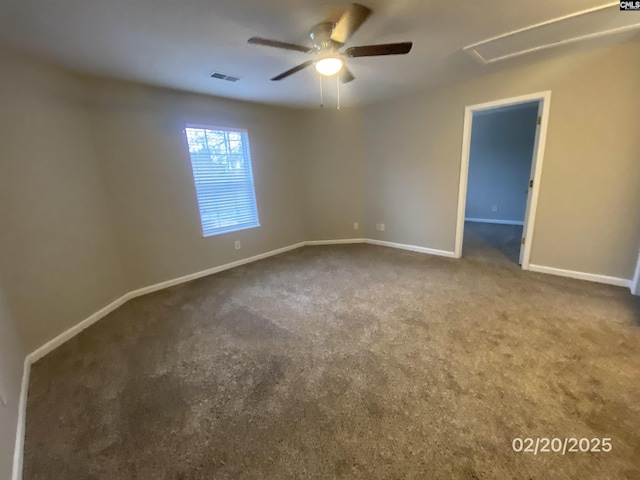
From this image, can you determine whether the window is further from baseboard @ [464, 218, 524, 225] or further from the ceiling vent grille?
baseboard @ [464, 218, 524, 225]

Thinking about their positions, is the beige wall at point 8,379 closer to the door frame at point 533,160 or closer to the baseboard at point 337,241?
the baseboard at point 337,241

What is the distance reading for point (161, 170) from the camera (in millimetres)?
3389

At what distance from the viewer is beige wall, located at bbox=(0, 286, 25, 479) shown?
4.17 ft

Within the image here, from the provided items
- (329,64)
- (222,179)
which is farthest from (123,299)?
(329,64)

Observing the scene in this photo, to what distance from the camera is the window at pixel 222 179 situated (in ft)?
12.3


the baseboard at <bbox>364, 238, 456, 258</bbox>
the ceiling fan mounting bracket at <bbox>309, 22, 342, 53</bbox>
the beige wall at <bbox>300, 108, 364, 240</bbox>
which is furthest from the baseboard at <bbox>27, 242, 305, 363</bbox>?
the ceiling fan mounting bracket at <bbox>309, 22, 342, 53</bbox>

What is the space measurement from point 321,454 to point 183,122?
3.79m

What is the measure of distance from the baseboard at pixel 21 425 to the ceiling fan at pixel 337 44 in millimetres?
2741

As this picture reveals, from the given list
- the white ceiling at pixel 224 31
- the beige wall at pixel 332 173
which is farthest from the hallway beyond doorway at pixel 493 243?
the white ceiling at pixel 224 31

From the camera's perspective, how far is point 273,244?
4.78 meters

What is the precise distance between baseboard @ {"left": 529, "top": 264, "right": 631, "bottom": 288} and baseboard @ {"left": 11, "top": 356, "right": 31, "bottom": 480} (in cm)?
480

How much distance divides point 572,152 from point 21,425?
518 cm

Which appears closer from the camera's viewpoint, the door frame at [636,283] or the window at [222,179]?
the door frame at [636,283]

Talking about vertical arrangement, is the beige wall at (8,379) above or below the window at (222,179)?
below
